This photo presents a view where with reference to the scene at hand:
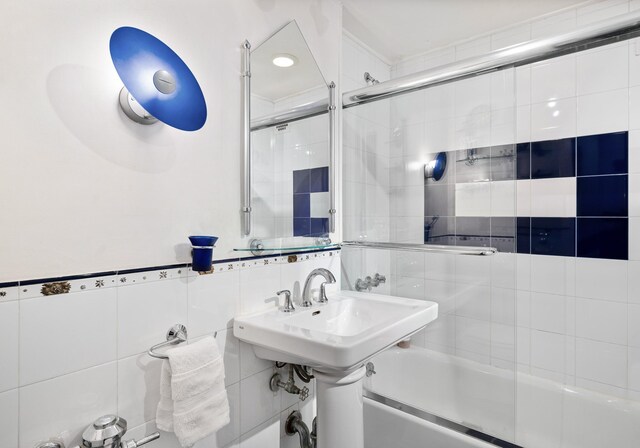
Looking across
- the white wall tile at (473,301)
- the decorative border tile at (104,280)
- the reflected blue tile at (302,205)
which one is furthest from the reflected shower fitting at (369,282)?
the decorative border tile at (104,280)

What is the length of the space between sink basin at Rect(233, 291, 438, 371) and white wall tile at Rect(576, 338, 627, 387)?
1138 millimetres

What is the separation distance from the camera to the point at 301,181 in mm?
1584

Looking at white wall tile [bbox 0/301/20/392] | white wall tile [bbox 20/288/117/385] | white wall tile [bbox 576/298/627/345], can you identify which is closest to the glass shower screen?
white wall tile [bbox 576/298/627/345]

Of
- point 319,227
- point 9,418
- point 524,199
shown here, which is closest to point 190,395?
point 9,418

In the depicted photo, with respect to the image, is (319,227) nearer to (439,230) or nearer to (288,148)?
(288,148)

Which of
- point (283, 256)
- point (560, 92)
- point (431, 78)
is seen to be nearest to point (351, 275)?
point (283, 256)

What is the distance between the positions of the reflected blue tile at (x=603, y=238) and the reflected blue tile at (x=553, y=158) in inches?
11.8

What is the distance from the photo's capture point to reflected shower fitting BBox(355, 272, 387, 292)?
1.83m

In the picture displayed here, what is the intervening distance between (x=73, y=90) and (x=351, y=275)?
1.43 m

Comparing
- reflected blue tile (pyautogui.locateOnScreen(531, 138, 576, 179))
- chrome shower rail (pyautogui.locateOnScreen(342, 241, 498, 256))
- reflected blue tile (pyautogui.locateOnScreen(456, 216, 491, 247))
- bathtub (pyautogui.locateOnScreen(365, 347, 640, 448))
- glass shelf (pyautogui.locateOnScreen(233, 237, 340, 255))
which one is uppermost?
reflected blue tile (pyautogui.locateOnScreen(531, 138, 576, 179))

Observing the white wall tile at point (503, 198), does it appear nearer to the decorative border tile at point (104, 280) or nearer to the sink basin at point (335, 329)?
the sink basin at point (335, 329)

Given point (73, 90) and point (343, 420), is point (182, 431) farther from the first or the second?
point (73, 90)

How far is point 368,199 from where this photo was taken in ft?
6.11

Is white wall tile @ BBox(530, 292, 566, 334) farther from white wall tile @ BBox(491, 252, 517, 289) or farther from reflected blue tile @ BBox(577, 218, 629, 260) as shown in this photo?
white wall tile @ BBox(491, 252, 517, 289)
